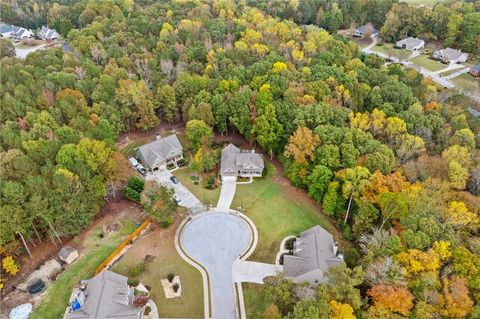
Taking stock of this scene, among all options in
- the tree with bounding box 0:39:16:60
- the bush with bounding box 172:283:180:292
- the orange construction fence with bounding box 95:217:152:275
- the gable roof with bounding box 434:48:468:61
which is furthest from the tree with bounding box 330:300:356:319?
the tree with bounding box 0:39:16:60

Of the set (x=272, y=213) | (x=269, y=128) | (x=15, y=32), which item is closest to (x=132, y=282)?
(x=272, y=213)

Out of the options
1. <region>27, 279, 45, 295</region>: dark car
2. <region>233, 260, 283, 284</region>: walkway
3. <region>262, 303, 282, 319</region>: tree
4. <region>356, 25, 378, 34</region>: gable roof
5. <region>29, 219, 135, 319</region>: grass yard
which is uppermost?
<region>356, 25, 378, 34</region>: gable roof

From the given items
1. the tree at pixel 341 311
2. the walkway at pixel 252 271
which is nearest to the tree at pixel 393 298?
the tree at pixel 341 311

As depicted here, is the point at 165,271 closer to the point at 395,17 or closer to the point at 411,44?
the point at 411,44

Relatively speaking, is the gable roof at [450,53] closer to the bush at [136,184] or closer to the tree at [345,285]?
the tree at [345,285]

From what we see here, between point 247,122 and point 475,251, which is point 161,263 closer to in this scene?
point 247,122

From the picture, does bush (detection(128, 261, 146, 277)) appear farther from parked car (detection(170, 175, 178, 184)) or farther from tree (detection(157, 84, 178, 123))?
tree (detection(157, 84, 178, 123))
